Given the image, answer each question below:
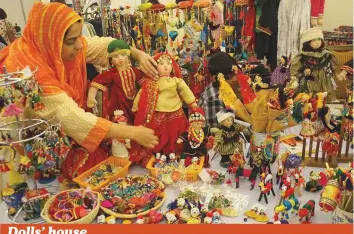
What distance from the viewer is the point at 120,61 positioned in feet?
6.10

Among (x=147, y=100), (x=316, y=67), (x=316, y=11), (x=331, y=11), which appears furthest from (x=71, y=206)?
(x=331, y=11)

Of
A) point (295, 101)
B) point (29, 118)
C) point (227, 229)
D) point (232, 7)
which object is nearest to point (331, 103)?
point (295, 101)

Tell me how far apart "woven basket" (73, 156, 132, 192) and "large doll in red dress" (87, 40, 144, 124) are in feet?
0.80

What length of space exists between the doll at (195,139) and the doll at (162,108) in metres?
0.06

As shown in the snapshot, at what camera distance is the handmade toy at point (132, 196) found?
4.83 ft

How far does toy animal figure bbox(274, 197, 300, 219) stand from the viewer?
4.45ft

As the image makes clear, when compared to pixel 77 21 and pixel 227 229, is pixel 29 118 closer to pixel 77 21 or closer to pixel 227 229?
pixel 77 21

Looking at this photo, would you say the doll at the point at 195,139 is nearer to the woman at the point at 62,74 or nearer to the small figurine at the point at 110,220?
the woman at the point at 62,74

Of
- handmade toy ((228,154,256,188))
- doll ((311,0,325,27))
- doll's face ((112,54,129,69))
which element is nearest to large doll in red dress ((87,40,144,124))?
doll's face ((112,54,129,69))

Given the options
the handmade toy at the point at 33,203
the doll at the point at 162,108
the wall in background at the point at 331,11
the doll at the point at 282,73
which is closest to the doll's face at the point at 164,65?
the doll at the point at 162,108

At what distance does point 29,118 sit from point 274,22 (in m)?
2.27

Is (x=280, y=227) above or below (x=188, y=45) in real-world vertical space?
below

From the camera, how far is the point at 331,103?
239cm

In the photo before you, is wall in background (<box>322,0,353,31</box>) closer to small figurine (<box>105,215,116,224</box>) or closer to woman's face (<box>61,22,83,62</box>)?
woman's face (<box>61,22,83,62</box>)
